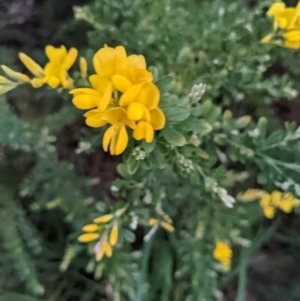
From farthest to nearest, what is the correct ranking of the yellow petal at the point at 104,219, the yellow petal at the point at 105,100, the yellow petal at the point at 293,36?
the yellow petal at the point at 104,219 → the yellow petal at the point at 293,36 → the yellow petal at the point at 105,100

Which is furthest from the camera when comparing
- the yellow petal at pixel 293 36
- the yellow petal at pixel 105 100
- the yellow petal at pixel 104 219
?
the yellow petal at pixel 104 219

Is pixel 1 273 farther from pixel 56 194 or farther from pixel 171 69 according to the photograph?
pixel 171 69

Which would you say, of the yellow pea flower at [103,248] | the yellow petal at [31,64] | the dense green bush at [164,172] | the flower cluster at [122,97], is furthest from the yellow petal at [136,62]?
the yellow pea flower at [103,248]

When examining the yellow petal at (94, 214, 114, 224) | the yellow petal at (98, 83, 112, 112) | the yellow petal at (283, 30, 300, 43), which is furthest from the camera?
the yellow petal at (94, 214, 114, 224)

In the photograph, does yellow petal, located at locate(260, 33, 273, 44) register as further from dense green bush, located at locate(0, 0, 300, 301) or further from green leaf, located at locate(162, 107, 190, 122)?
green leaf, located at locate(162, 107, 190, 122)

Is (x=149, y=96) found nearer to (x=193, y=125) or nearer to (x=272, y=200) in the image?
(x=193, y=125)

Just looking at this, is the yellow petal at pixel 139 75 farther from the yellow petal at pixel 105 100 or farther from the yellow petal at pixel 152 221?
the yellow petal at pixel 152 221

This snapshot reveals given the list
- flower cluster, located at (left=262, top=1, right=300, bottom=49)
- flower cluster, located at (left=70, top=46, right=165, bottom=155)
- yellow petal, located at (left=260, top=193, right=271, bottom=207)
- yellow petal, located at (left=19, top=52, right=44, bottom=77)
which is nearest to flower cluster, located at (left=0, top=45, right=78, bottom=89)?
yellow petal, located at (left=19, top=52, right=44, bottom=77)

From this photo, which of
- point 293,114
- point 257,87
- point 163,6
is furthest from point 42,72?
point 293,114
